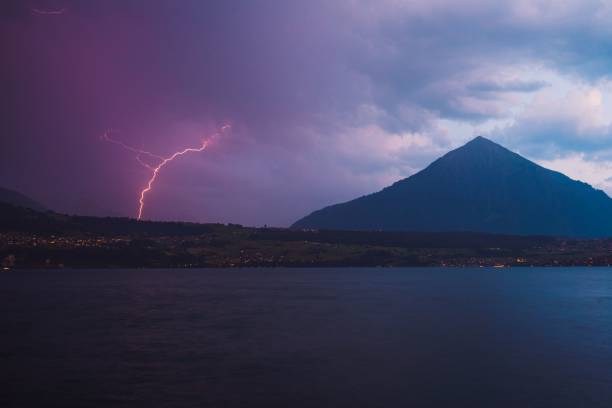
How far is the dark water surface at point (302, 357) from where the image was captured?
40688 millimetres

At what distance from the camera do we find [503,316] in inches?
3841

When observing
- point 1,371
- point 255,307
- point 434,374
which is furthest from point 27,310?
point 434,374

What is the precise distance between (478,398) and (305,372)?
15217mm

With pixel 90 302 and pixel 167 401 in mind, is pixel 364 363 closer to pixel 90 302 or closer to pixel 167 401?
pixel 167 401

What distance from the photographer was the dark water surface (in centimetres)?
4069

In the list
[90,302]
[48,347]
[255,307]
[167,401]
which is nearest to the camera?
[167,401]

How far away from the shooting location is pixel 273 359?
55250mm

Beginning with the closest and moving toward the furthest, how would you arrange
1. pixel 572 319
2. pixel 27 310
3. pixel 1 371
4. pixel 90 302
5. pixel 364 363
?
pixel 1 371 < pixel 364 363 < pixel 572 319 < pixel 27 310 < pixel 90 302

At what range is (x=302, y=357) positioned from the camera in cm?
5659

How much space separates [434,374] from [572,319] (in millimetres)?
57542

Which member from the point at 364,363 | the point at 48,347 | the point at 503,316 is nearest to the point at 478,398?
the point at 364,363

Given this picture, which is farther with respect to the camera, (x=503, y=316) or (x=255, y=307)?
(x=255, y=307)

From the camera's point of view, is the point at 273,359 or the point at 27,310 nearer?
the point at 273,359

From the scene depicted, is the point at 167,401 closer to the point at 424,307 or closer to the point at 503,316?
the point at 503,316
